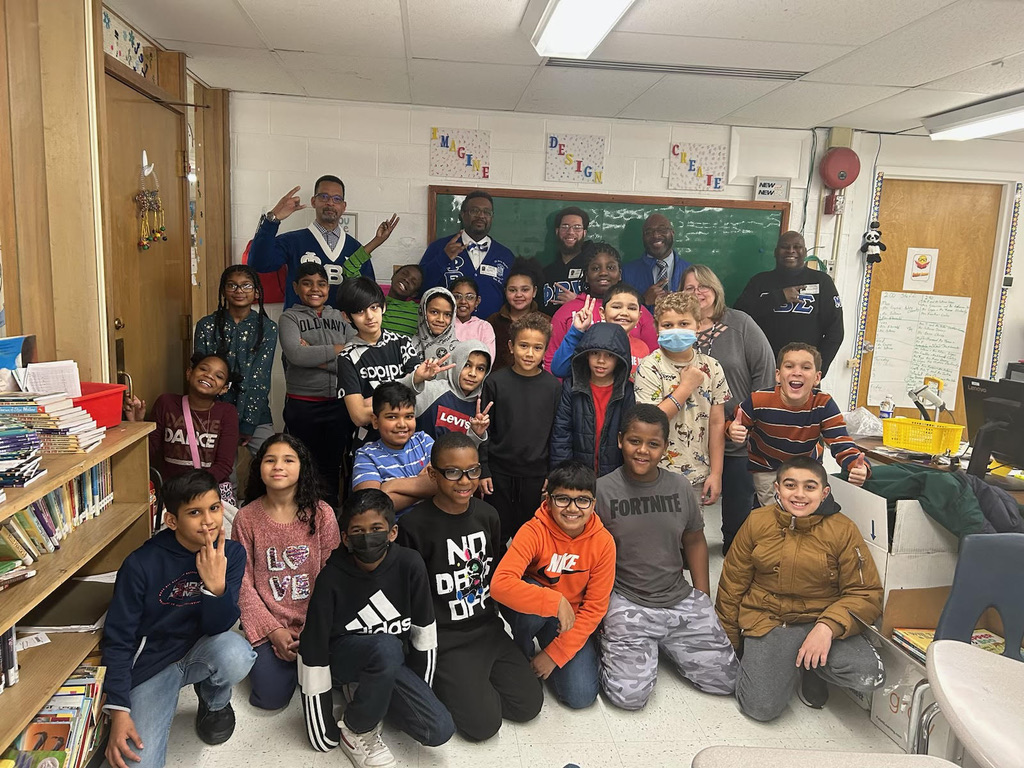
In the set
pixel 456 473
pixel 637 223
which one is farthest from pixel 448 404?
pixel 637 223

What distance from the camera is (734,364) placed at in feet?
10.3

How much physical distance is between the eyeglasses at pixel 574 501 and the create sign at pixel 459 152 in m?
2.71

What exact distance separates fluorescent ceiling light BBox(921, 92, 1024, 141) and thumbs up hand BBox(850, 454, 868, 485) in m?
2.30

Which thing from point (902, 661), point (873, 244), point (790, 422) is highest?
point (873, 244)

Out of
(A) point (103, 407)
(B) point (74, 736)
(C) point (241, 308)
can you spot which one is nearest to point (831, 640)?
(B) point (74, 736)

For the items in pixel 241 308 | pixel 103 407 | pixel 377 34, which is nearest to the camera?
pixel 103 407

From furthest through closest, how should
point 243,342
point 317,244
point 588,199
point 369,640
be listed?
point 588,199
point 317,244
point 243,342
point 369,640

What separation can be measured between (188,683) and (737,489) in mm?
2214

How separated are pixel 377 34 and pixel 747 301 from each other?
256 centimetres

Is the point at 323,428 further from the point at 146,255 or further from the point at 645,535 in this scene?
the point at 645,535

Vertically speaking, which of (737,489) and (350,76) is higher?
(350,76)

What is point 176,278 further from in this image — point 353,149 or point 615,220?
point 615,220

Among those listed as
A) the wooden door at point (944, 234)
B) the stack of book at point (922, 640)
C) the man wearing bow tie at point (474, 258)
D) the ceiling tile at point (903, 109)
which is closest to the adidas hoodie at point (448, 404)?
the man wearing bow tie at point (474, 258)

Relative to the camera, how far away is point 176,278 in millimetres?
3529
